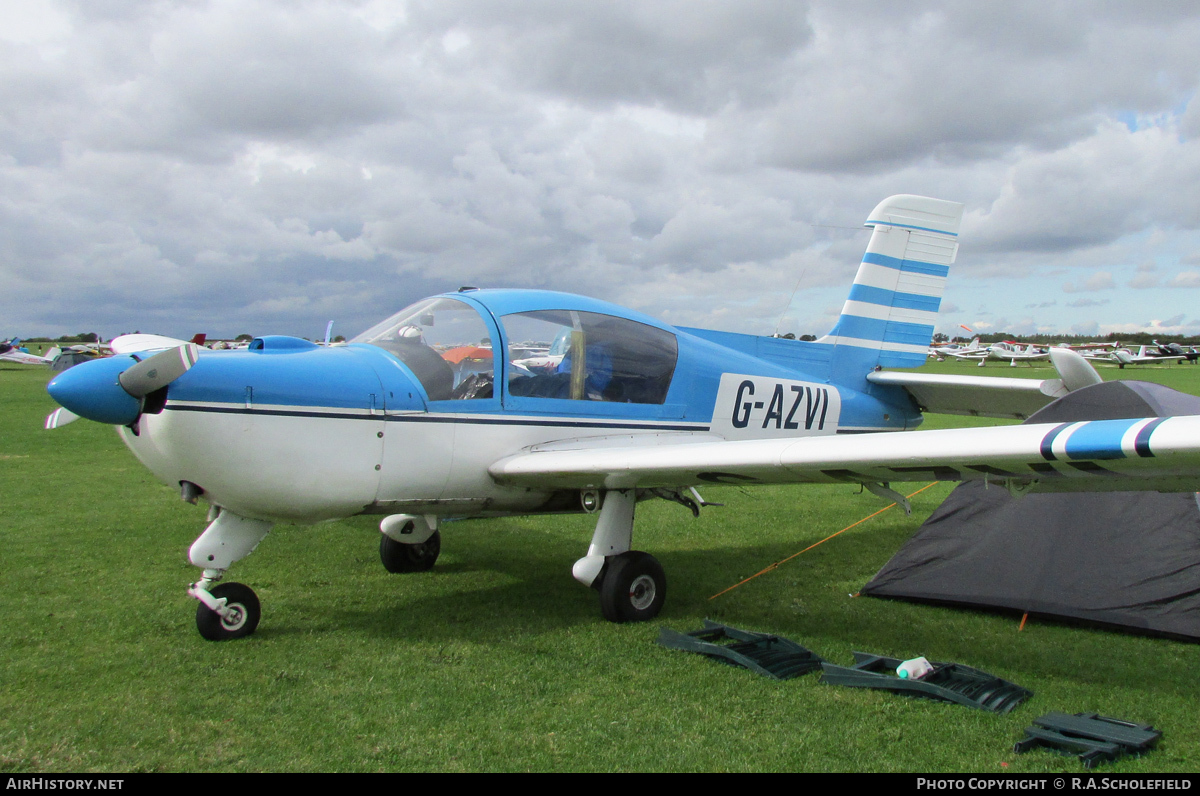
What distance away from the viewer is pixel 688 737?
335 centimetres

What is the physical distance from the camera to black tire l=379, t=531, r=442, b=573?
6426 mm

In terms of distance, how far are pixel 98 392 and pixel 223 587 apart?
55.0 inches

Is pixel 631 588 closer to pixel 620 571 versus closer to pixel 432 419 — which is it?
pixel 620 571

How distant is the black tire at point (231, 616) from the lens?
452cm

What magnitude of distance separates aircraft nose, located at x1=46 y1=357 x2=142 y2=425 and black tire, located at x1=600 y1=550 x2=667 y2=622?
2.84 m

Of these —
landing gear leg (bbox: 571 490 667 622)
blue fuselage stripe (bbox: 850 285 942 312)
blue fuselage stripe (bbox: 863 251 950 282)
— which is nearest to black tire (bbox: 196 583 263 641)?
landing gear leg (bbox: 571 490 667 622)

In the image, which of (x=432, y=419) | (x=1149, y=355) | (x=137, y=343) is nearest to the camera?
(x=432, y=419)

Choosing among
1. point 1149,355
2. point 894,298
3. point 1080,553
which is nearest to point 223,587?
point 1080,553

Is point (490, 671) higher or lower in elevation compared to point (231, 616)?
higher

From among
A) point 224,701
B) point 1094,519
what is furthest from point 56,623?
point 1094,519

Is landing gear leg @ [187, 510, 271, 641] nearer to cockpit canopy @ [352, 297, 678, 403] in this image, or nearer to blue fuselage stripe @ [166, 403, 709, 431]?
blue fuselage stripe @ [166, 403, 709, 431]

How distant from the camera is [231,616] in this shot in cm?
460

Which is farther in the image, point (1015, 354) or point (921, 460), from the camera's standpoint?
point (1015, 354)

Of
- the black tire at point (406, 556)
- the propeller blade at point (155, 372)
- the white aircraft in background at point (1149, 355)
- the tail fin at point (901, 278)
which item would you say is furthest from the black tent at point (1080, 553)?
the white aircraft in background at point (1149, 355)
